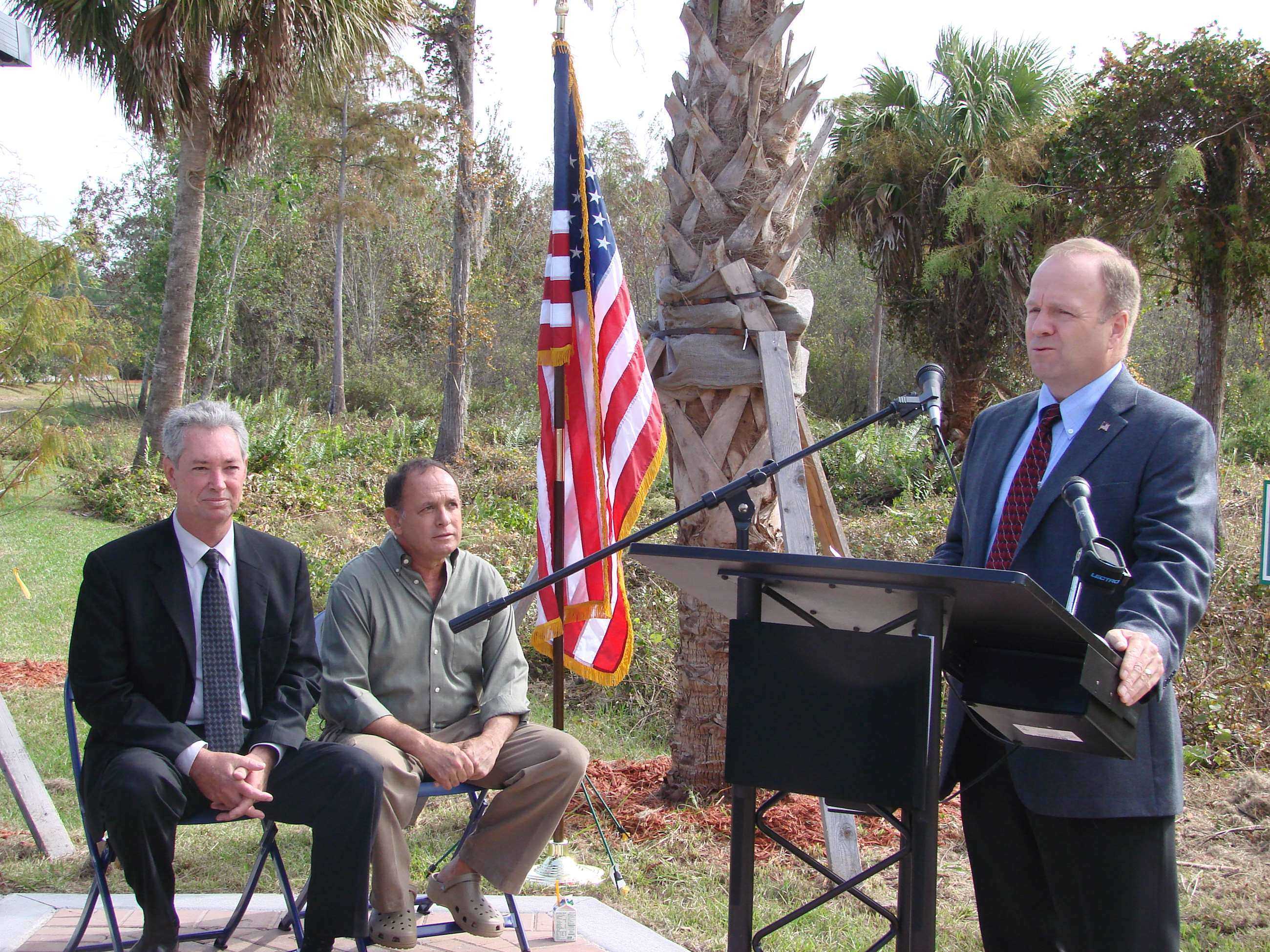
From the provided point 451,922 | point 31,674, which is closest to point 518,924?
point 451,922

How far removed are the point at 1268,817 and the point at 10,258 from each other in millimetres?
10881

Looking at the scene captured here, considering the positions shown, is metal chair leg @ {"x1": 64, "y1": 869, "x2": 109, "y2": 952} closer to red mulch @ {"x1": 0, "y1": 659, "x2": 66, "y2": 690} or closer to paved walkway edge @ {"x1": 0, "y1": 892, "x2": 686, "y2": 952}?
paved walkway edge @ {"x1": 0, "y1": 892, "x2": 686, "y2": 952}

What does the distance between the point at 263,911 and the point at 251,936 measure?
200mm

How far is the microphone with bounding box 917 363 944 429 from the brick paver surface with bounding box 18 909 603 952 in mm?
→ 2201

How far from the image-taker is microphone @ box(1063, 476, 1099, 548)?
1.85 meters

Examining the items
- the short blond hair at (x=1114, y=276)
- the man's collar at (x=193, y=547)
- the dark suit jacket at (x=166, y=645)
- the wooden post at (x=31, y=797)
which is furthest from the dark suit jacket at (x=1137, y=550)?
the wooden post at (x=31, y=797)

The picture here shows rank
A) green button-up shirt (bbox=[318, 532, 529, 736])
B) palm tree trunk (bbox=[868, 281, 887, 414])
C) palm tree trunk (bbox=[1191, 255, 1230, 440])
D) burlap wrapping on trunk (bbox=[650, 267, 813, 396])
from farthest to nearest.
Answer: palm tree trunk (bbox=[868, 281, 887, 414])
palm tree trunk (bbox=[1191, 255, 1230, 440])
burlap wrapping on trunk (bbox=[650, 267, 813, 396])
green button-up shirt (bbox=[318, 532, 529, 736])

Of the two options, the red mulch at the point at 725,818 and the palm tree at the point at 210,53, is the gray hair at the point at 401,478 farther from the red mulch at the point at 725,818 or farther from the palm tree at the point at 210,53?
the palm tree at the point at 210,53

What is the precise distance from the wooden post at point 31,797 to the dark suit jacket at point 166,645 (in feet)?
4.06

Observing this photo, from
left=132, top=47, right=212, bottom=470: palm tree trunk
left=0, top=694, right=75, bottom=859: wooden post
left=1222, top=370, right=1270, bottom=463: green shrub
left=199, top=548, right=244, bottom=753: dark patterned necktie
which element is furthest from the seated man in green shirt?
left=1222, top=370, right=1270, bottom=463: green shrub

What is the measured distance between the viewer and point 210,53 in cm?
1198

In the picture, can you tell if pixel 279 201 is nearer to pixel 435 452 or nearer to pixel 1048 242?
pixel 435 452

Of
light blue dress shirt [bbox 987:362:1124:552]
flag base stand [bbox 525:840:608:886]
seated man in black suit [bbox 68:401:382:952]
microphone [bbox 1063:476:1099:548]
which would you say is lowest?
flag base stand [bbox 525:840:608:886]

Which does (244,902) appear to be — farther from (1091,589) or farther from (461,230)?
(461,230)
